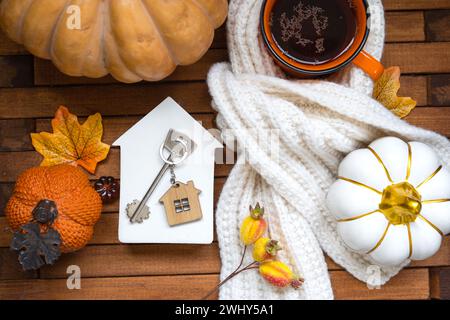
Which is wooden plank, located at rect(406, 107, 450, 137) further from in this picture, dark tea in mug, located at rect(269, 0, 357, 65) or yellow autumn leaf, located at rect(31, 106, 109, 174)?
yellow autumn leaf, located at rect(31, 106, 109, 174)

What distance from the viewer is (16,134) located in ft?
3.03

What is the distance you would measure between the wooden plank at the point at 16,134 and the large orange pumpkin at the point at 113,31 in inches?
7.0

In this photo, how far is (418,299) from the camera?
91 centimetres

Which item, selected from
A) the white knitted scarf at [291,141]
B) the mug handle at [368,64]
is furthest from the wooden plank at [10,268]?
the mug handle at [368,64]

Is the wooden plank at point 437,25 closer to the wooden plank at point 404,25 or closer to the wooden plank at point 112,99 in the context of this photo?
the wooden plank at point 404,25

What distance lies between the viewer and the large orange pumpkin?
73 centimetres

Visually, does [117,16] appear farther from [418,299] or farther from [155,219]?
[418,299]

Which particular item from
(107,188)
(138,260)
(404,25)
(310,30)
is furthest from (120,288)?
(404,25)

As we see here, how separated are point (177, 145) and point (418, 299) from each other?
52 cm

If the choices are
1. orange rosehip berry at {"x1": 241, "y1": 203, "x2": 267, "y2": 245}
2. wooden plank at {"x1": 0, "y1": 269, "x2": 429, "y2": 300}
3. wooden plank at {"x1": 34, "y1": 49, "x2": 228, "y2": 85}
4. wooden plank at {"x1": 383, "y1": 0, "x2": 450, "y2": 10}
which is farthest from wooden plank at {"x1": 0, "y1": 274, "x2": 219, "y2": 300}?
wooden plank at {"x1": 383, "y1": 0, "x2": 450, "y2": 10}

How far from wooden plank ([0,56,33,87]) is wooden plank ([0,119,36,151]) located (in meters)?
0.07

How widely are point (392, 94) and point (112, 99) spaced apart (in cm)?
51

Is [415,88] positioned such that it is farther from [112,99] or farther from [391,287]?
[112,99]

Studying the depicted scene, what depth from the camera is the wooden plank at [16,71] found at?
0.92 metres
